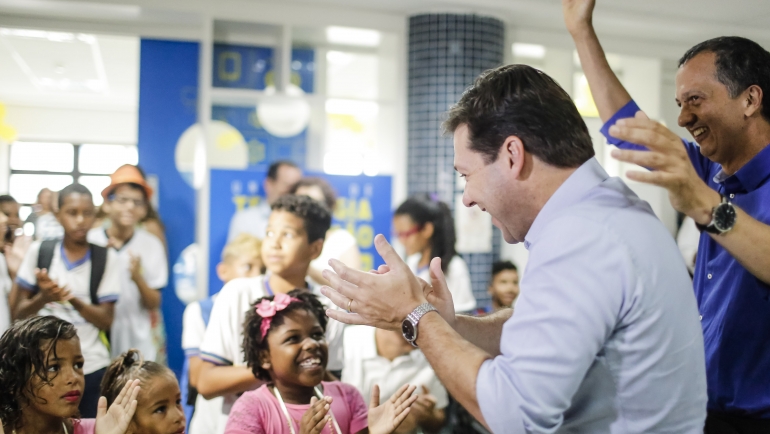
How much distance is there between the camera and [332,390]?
2.32 metres

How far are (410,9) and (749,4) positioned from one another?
2.58m

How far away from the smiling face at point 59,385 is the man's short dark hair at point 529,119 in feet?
4.70

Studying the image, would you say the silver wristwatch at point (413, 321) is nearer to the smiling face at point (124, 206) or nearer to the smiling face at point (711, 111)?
the smiling face at point (711, 111)

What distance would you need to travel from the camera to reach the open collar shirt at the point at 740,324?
1.50m

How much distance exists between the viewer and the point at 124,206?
427cm

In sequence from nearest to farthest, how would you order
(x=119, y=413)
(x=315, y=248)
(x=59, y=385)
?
(x=119, y=413) < (x=59, y=385) < (x=315, y=248)

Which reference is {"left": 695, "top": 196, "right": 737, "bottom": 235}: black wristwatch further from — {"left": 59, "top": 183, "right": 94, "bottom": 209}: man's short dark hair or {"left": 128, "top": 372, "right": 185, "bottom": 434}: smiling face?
{"left": 59, "top": 183, "right": 94, "bottom": 209}: man's short dark hair

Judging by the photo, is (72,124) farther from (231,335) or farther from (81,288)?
(231,335)

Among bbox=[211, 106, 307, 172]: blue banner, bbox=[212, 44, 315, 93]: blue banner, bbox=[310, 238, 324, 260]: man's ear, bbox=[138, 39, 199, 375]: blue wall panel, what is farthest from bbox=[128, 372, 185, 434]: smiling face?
bbox=[212, 44, 315, 93]: blue banner

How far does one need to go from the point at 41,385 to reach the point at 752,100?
204cm

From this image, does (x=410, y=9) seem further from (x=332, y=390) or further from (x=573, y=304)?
(x=573, y=304)

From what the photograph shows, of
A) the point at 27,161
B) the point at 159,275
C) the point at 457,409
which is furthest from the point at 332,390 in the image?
the point at 27,161

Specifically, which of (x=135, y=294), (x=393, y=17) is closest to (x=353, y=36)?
(x=393, y=17)

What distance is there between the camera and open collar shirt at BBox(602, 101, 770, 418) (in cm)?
150
